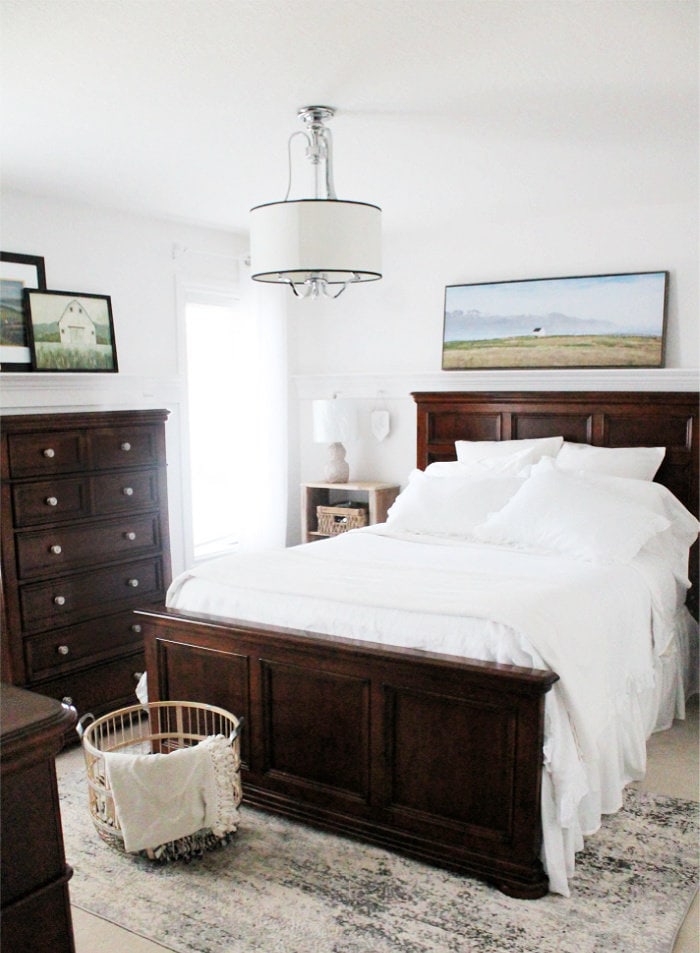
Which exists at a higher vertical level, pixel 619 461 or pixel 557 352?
pixel 557 352

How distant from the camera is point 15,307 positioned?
3.81m

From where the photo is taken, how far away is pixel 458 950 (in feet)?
7.10

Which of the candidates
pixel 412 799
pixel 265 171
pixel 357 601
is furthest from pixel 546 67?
pixel 412 799

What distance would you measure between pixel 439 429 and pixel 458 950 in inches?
121

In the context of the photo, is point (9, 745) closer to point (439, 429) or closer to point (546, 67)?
point (546, 67)

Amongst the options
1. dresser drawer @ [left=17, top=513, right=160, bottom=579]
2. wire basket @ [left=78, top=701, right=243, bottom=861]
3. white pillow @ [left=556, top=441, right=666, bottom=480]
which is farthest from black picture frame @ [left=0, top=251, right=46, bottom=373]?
white pillow @ [left=556, top=441, right=666, bottom=480]

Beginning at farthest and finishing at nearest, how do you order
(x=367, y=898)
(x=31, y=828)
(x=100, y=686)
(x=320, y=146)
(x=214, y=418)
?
(x=214, y=418) → (x=100, y=686) → (x=320, y=146) → (x=367, y=898) → (x=31, y=828)

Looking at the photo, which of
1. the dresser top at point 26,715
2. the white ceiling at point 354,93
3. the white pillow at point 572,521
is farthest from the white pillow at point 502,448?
the dresser top at point 26,715

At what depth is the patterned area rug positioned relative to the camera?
2.21 metres

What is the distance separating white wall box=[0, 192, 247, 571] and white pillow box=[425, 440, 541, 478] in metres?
1.60

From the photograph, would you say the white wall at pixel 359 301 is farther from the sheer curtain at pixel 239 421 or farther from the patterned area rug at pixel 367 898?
the patterned area rug at pixel 367 898

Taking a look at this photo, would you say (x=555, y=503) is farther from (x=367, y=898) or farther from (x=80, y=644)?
(x=80, y=644)

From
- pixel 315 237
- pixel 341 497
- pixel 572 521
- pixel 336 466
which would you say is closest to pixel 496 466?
pixel 572 521

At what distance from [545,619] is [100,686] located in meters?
2.18
